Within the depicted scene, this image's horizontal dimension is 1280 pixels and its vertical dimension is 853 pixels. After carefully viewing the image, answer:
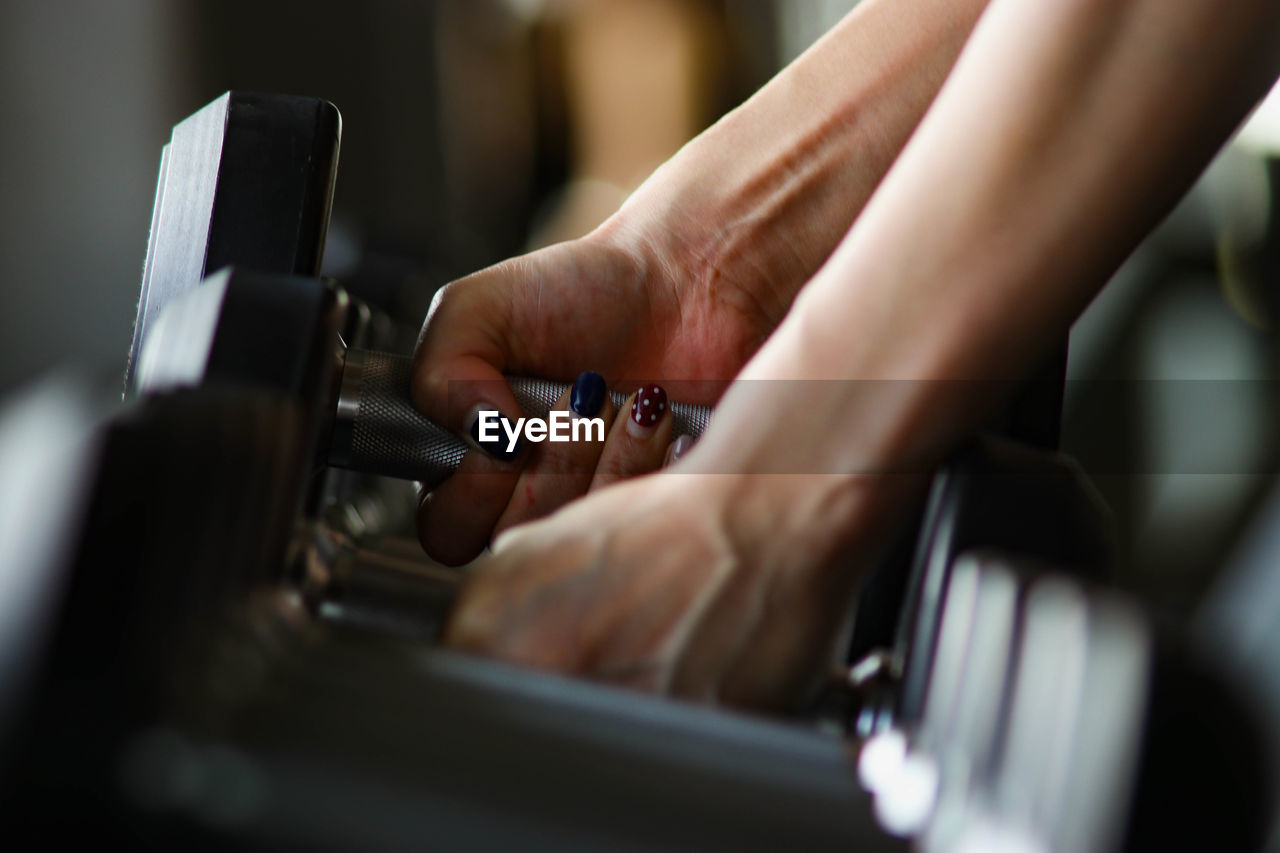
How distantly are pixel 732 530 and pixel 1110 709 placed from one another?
0.20 m

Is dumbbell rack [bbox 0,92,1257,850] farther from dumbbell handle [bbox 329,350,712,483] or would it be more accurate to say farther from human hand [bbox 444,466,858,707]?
dumbbell handle [bbox 329,350,712,483]

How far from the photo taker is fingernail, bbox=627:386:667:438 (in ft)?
2.28

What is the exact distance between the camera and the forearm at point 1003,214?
42 centimetres

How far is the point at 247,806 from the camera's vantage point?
0.67 feet

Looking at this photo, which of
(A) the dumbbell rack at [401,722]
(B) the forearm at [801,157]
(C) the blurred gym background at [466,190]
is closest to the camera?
(A) the dumbbell rack at [401,722]

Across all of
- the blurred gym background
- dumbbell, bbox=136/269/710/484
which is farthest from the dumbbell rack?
the blurred gym background

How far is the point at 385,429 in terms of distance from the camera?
590 millimetres

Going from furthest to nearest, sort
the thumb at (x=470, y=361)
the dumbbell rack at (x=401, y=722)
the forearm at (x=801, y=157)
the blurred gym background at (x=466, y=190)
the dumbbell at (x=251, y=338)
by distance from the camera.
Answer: the blurred gym background at (x=466, y=190) < the forearm at (x=801, y=157) < the thumb at (x=470, y=361) < the dumbbell at (x=251, y=338) < the dumbbell rack at (x=401, y=722)

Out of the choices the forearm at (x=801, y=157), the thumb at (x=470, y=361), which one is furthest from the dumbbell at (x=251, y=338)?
the forearm at (x=801, y=157)

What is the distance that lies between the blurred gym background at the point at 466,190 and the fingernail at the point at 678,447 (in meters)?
1.22

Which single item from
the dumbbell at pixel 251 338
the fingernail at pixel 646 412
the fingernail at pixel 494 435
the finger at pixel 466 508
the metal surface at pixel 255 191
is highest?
the metal surface at pixel 255 191

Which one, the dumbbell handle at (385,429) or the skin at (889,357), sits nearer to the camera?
the skin at (889,357)

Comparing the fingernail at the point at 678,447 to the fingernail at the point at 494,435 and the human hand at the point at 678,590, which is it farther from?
the human hand at the point at 678,590

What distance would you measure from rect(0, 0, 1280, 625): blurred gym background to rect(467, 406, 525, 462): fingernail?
1175mm
